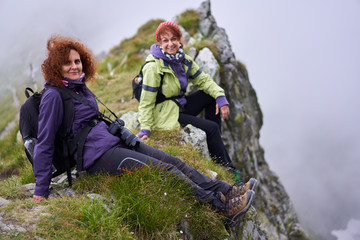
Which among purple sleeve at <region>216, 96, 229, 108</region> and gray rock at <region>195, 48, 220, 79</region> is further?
gray rock at <region>195, 48, 220, 79</region>

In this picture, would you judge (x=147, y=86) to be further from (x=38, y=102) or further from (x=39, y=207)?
(x=39, y=207)

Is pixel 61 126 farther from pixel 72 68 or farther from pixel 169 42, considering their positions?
pixel 169 42

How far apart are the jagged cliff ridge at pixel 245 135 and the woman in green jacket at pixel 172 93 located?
154 inches

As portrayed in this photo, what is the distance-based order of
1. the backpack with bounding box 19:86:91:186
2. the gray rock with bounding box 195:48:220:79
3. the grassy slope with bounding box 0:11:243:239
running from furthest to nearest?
the gray rock with bounding box 195:48:220:79
the backpack with bounding box 19:86:91:186
the grassy slope with bounding box 0:11:243:239

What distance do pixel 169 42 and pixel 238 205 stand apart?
3668mm

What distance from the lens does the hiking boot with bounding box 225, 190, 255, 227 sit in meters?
3.43

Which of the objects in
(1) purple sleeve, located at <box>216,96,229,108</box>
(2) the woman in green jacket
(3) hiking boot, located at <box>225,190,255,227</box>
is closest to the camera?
(3) hiking boot, located at <box>225,190,255,227</box>

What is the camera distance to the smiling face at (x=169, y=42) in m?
5.41

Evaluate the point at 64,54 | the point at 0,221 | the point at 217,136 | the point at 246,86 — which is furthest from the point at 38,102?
the point at 246,86

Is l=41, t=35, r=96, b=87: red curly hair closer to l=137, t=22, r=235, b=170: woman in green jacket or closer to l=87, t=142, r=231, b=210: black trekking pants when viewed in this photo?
l=87, t=142, r=231, b=210: black trekking pants

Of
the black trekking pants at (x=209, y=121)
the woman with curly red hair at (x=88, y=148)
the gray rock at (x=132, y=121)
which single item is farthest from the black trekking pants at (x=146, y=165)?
A: the gray rock at (x=132, y=121)

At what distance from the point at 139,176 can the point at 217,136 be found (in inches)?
113

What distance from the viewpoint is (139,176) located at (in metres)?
3.18

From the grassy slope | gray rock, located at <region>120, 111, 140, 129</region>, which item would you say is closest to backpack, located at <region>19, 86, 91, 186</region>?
the grassy slope
